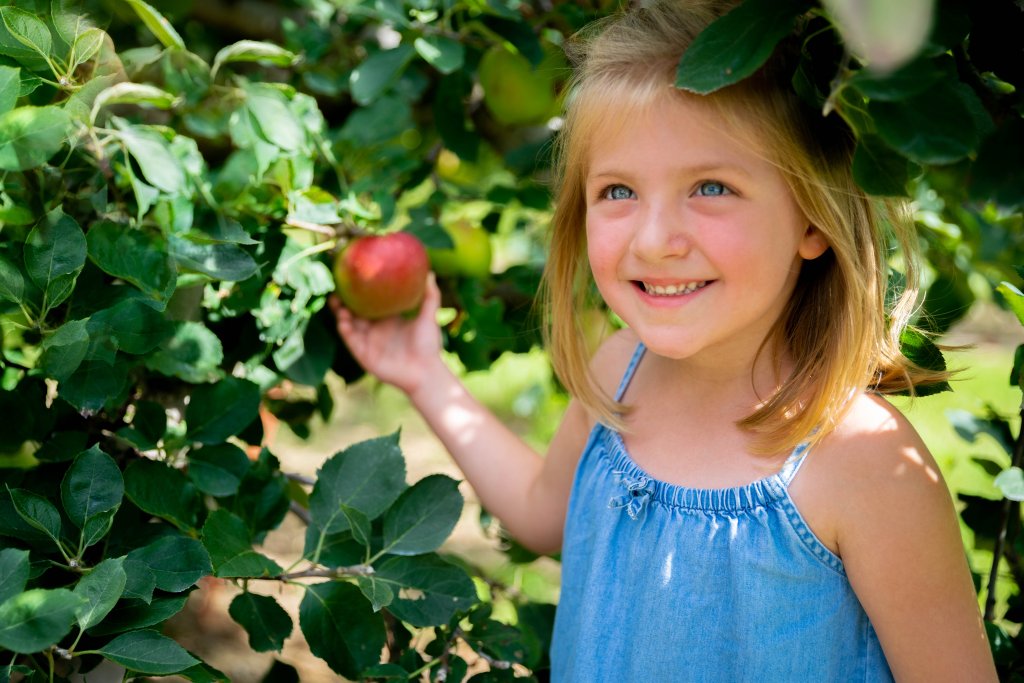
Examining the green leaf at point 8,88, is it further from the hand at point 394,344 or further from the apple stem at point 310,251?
the hand at point 394,344

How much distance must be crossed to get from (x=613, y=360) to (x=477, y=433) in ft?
0.65

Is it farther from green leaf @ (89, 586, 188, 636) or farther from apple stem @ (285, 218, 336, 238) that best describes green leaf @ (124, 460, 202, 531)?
apple stem @ (285, 218, 336, 238)

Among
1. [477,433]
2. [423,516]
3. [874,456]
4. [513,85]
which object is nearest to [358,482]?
[423,516]

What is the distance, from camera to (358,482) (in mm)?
982

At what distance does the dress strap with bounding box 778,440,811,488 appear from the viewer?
924 millimetres

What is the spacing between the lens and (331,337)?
1.29 meters

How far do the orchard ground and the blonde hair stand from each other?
49 cm

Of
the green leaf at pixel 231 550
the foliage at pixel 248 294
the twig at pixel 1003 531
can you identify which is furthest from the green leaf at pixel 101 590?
the twig at pixel 1003 531

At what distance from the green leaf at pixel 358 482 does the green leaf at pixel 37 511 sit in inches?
A: 9.9

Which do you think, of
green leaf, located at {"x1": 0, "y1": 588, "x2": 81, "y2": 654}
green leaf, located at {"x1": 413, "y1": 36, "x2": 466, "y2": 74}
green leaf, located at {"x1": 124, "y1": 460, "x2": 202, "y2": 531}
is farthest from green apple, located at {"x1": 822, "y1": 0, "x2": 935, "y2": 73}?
green leaf, located at {"x1": 413, "y1": 36, "x2": 466, "y2": 74}

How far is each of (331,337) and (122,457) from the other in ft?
1.12

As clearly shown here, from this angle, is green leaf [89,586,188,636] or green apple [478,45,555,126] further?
green apple [478,45,555,126]

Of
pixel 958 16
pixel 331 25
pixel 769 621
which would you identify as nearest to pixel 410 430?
pixel 331 25

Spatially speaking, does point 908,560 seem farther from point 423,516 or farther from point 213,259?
point 213,259
